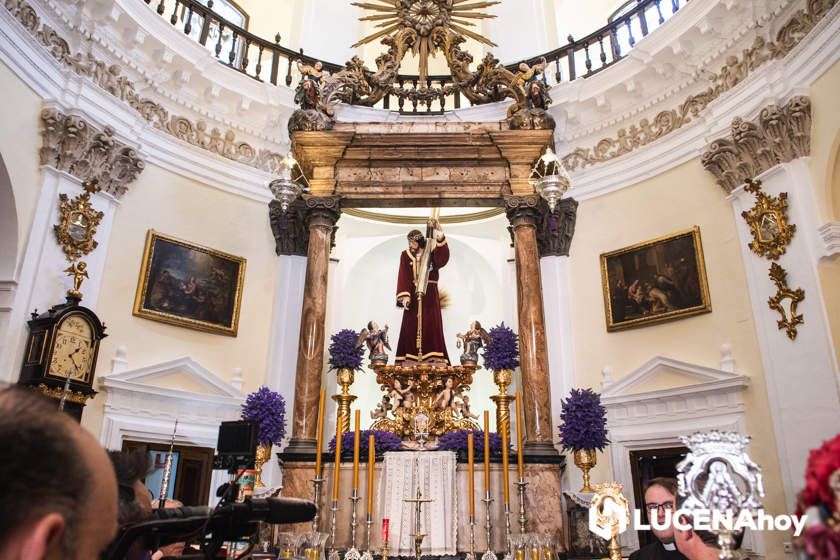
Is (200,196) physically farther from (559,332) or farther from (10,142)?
(559,332)

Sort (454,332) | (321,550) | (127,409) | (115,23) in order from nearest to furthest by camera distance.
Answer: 1. (321,550)
2. (127,409)
3. (115,23)
4. (454,332)

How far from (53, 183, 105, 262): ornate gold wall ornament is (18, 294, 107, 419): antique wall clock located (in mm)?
927

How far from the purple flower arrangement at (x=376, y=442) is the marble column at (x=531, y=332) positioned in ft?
5.64

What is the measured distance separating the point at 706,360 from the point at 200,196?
8.39m

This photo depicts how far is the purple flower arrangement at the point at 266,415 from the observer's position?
7770 millimetres

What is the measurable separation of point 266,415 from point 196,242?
12.2 feet

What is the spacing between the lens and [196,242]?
10102 mm

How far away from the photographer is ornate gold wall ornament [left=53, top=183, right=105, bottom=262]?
27.5 feet

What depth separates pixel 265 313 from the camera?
34.2 feet

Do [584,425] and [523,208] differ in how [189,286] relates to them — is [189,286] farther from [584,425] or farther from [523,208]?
[584,425]

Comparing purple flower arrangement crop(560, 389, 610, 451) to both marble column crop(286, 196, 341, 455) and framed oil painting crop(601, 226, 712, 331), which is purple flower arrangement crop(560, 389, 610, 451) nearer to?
framed oil painting crop(601, 226, 712, 331)

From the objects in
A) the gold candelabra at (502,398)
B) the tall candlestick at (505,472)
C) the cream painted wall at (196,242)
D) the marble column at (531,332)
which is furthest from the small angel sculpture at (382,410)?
the cream painted wall at (196,242)

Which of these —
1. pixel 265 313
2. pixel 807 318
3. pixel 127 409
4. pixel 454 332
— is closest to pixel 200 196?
pixel 265 313

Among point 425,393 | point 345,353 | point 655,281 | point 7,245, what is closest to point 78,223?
point 7,245
